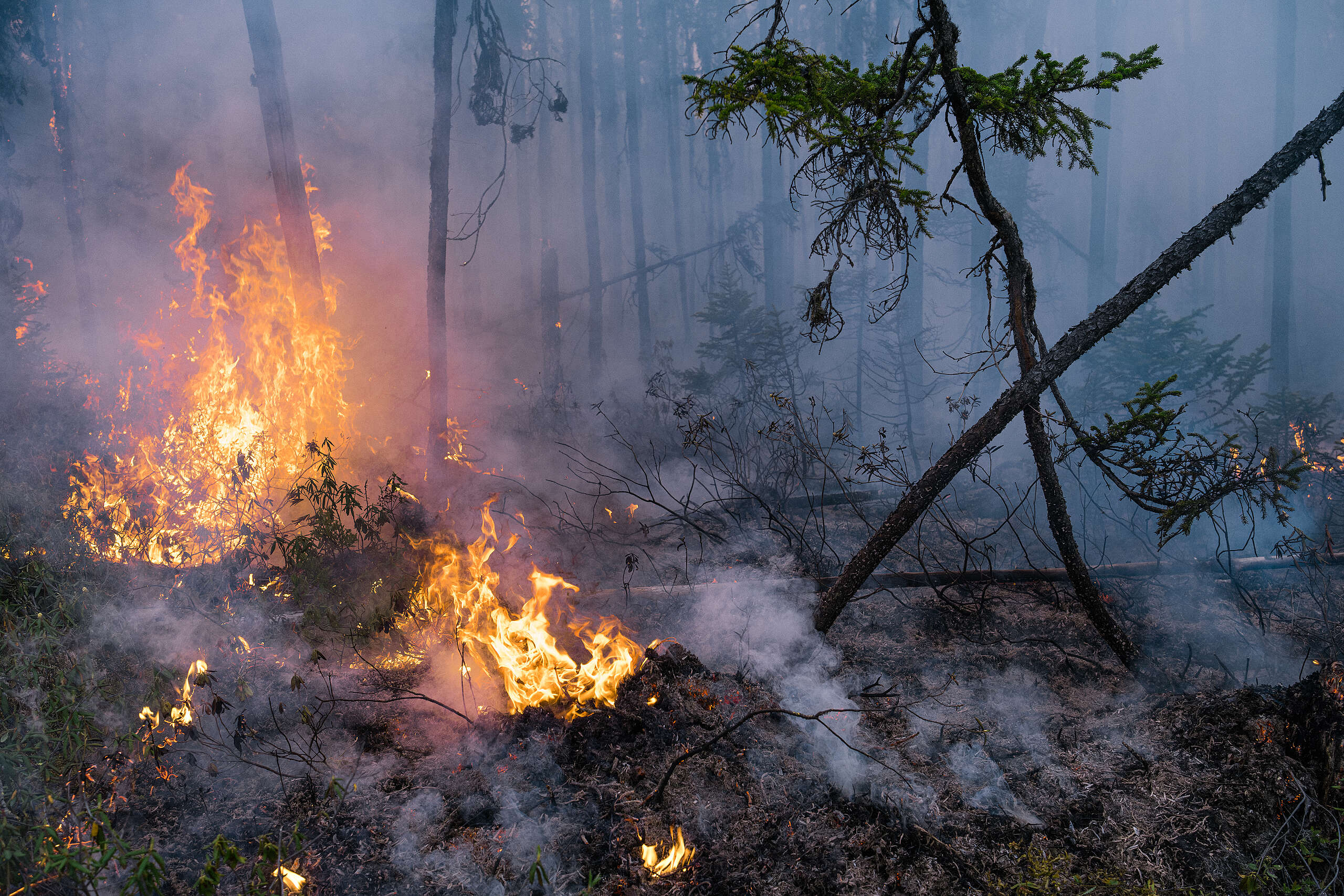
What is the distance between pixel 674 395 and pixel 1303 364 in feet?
75.1

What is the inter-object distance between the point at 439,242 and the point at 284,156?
7.63 ft

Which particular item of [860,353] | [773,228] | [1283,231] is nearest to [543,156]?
[773,228]

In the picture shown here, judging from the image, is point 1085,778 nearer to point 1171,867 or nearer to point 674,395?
point 1171,867

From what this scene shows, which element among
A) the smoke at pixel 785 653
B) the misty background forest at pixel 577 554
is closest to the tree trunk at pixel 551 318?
the misty background forest at pixel 577 554

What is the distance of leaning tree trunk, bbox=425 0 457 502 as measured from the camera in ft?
29.6

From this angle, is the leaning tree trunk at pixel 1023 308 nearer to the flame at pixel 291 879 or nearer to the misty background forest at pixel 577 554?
the misty background forest at pixel 577 554

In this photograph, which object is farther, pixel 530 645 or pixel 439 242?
pixel 439 242

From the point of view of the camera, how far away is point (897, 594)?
20.0 feet

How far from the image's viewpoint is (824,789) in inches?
135

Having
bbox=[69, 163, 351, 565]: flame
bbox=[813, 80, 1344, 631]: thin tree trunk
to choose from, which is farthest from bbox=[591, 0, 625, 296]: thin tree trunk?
bbox=[813, 80, 1344, 631]: thin tree trunk

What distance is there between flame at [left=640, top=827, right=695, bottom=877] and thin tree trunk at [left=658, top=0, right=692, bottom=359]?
24.4 meters

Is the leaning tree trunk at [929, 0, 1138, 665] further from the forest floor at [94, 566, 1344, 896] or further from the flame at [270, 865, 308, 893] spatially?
the flame at [270, 865, 308, 893]

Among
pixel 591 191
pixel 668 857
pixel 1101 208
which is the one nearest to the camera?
pixel 668 857

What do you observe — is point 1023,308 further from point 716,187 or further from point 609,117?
point 716,187
